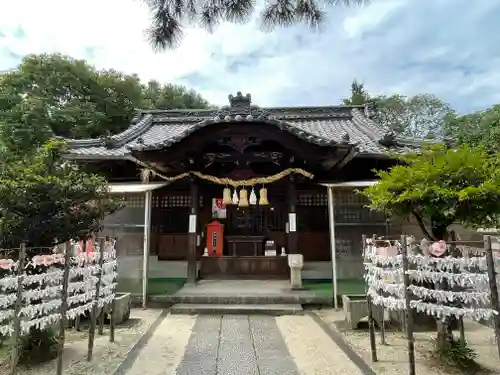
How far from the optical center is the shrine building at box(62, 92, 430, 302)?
25.6ft

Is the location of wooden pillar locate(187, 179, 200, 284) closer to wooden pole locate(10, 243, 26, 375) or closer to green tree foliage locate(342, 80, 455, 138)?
wooden pole locate(10, 243, 26, 375)

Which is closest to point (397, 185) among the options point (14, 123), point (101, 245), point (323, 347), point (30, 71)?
point (323, 347)

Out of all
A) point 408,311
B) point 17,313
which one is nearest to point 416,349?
point 408,311

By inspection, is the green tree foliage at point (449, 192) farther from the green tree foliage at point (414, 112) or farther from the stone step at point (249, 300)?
the green tree foliage at point (414, 112)

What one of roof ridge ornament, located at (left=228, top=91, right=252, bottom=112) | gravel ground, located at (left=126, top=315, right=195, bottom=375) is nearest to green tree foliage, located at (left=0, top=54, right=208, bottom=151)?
roof ridge ornament, located at (left=228, top=91, right=252, bottom=112)

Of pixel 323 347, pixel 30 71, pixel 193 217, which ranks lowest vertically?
pixel 323 347

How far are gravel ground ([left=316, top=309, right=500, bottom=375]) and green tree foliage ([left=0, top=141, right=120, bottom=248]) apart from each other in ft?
Result: 14.2

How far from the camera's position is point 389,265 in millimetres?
4340

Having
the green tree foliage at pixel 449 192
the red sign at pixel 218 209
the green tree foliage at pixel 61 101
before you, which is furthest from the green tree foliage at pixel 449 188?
the green tree foliage at pixel 61 101

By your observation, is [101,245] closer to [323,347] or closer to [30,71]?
[323,347]

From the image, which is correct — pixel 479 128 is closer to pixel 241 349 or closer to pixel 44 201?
pixel 241 349

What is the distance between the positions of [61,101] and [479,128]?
26.8m

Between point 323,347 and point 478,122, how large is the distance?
83.2 ft

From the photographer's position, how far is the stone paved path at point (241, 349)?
14.0 ft
